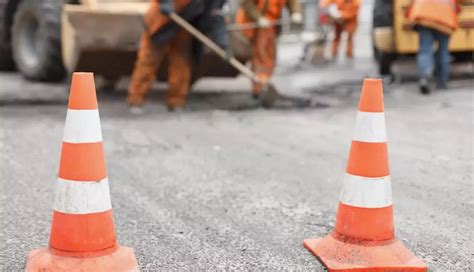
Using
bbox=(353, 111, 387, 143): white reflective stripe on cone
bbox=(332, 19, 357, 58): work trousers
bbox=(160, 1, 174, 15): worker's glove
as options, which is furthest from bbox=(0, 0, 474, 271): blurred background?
bbox=(332, 19, 357, 58): work trousers

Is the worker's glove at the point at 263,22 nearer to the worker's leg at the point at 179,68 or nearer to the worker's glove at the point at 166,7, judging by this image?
the worker's leg at the point at 179,68

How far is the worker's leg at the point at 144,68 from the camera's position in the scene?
6.10 meters

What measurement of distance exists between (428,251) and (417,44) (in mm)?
5478

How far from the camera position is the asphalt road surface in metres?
2.65

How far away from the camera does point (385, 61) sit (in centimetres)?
840

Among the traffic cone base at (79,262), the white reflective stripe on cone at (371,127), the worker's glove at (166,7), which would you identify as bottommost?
the traffic cone base at (79,262)

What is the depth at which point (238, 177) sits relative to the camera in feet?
12.5

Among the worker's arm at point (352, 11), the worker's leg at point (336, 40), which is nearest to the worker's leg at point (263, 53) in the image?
the worker's arm at point (352, 11)

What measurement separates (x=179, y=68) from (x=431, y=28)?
2.73 metres

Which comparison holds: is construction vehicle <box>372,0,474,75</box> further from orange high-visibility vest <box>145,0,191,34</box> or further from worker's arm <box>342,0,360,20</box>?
worker's arm <box>342,0,360,20</box>

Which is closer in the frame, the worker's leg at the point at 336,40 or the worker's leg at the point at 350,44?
the worker's leg at the point at 350,44

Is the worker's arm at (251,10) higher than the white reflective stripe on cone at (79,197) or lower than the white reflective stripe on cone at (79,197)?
higher

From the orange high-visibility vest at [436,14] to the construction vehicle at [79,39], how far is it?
6.02 ft

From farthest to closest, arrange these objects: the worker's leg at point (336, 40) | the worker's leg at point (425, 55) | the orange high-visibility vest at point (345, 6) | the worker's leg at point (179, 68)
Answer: the worker's leg at point (336, 40), the orange high-visibility vest at point (345, 6), the worker's leg at point (425, 55), the worker's leg at point (179, 68)
